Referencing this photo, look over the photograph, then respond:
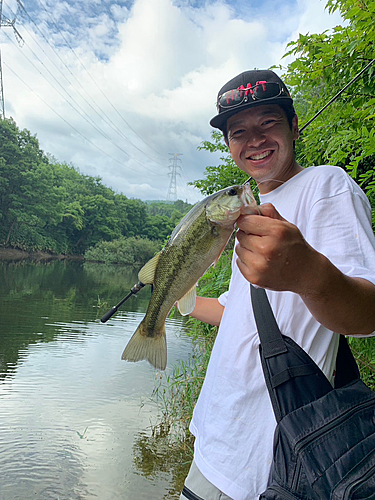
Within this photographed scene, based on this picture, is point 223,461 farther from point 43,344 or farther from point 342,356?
point 43,344

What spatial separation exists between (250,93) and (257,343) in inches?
49.6

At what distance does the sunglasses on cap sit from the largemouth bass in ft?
2.08

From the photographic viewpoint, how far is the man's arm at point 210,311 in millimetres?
2490

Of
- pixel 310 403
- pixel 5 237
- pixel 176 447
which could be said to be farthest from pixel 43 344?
pixel 5 237

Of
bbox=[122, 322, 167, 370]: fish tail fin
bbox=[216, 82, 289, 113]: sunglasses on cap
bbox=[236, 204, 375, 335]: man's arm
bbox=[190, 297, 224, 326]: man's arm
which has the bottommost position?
bbox=[122, 322, 167, 370]: fish tail fin

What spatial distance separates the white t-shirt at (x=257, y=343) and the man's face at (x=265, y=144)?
7.9 inches

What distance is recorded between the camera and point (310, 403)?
1368 millimetres

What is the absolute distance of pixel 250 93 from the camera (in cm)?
200

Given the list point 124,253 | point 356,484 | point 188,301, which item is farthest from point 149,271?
point 124,253

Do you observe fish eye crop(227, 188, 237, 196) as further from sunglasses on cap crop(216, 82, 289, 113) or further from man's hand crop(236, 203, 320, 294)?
sunglasses on cap crop(216, 82, 289, 113)

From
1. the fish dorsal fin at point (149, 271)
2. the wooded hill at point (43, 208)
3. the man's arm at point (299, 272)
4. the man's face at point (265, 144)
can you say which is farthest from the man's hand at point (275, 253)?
the wooded hill at point (43, 208)

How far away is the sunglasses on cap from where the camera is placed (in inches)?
78.4

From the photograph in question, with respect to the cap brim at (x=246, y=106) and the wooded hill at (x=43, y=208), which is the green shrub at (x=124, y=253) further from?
the cap brim at (x=246, y=106)

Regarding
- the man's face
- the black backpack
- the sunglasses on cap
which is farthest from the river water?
the sunglasses on cap
